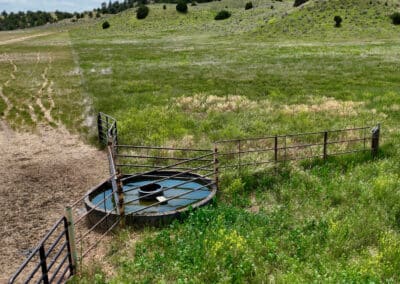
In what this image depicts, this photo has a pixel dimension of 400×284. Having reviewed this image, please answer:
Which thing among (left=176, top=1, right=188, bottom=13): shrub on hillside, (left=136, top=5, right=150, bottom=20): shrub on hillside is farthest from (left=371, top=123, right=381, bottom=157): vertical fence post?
(left=176, top=1, right=188, bottom=13): shrub on hillside

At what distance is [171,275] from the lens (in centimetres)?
922

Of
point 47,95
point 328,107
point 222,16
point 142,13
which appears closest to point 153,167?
point 328,107

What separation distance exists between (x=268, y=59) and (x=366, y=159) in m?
34.5

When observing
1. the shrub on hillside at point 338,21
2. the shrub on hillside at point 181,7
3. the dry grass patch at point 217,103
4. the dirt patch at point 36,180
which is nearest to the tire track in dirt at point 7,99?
the dirt patch at point 36,180

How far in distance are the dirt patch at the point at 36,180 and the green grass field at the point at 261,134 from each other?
2.28m

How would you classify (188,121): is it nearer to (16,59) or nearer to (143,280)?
(143,280)

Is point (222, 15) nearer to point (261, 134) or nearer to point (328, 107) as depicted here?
point (328, 107)

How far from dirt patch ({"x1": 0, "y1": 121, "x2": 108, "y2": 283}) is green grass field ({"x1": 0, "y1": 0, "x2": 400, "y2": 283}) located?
2.28m

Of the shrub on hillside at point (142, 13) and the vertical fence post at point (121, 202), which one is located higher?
the shrub on hillside at point (142, 13)

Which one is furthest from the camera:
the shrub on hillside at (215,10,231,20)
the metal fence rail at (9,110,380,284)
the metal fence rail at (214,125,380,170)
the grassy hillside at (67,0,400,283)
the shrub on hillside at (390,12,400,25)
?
the shrub on hillside at (215,10,231,20)

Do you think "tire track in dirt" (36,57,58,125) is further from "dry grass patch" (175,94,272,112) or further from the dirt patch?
"dry grass patch" (175,94,272,112)

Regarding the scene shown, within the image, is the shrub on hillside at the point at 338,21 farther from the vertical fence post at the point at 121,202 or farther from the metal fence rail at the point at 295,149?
the vertical fence post at the point at 121,202

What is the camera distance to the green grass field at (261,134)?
30.9 feet

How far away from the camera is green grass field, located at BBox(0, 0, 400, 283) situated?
9.43 metres
